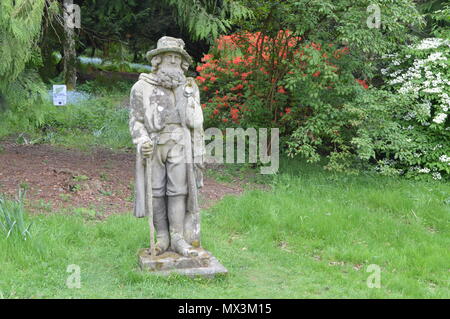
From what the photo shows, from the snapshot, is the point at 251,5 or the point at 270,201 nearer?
the point at 270,201

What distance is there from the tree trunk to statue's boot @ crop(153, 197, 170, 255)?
8765mm

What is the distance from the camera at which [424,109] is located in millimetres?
8555

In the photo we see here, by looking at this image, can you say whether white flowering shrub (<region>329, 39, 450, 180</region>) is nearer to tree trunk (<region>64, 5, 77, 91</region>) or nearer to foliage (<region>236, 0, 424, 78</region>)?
foliage (<region>236, 0, 424, 78</region>)

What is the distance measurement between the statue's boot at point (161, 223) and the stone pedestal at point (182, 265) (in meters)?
0.17

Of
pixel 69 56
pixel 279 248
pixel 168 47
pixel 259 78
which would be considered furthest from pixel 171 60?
pixel 69 56

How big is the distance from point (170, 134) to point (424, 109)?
17.2 feet

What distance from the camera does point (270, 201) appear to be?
734 cm

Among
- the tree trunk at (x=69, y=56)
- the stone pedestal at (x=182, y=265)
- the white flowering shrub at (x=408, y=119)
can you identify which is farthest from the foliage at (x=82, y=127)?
the stone pedestal at (x=182, y=265)
